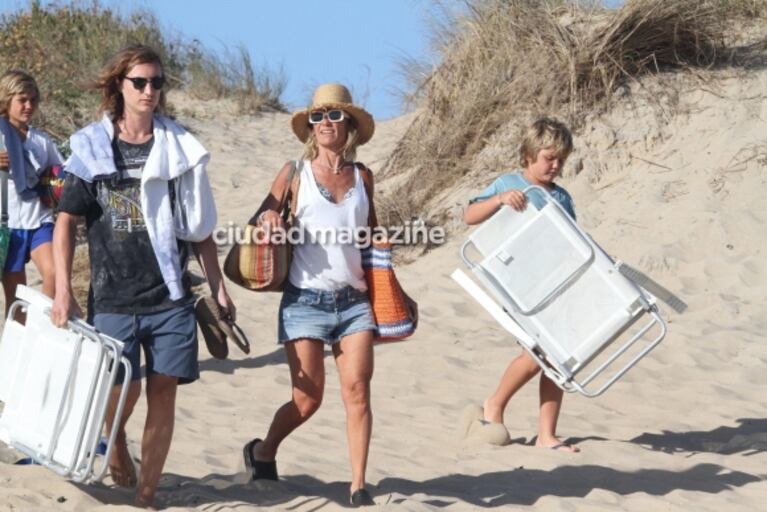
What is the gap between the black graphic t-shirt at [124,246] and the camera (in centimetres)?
483

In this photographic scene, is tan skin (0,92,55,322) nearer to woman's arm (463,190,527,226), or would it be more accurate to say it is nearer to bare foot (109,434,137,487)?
bare foot (109,434,137,487)

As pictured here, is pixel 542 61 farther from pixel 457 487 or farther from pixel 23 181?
pixel 457 487

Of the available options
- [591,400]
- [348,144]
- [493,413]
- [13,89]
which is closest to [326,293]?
[348,144]

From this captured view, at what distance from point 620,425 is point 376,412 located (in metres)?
1.28

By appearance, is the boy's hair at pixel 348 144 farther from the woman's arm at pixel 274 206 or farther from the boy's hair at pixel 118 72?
the boy's hair at pixel 118 72

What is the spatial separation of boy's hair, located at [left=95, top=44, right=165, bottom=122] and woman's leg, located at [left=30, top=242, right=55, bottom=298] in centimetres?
217

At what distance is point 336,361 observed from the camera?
5.23 meters

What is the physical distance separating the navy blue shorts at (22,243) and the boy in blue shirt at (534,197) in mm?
2393

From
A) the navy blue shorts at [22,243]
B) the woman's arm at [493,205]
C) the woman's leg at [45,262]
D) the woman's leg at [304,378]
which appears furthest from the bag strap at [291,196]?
the navy blue shorts at [22,243]

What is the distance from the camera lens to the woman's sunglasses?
5273 mm

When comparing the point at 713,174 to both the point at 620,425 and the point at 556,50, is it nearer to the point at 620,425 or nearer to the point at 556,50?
the point at 556,50

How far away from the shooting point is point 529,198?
5539 millimetres

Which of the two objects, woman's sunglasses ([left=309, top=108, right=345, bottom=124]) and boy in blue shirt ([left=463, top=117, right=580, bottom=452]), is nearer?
woman's sunglasses ([left=309, top=108, right=345, bottom=124])

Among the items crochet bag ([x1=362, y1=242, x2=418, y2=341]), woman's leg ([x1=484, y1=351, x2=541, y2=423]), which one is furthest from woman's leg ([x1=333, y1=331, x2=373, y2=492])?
woman's leg ([x1=484, y1=351, x2=541, y2=423])
